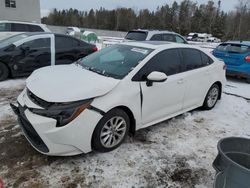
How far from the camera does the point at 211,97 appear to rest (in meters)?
5.29

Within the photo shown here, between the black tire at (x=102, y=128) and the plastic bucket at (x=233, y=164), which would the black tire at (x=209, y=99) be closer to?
the black tire at (x=102, y=128)

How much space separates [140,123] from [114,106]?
0.68 meters

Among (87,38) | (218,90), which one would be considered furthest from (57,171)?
(87,38)

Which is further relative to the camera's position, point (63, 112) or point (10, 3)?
point (10, 3)

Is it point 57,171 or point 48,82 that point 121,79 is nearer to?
point 48,82

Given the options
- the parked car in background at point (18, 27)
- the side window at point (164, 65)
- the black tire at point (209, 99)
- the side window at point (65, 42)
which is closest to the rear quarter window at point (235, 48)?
the black tire at point (209, 99)

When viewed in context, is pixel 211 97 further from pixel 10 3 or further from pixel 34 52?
pixel 10 3

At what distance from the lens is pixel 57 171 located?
2984 mm

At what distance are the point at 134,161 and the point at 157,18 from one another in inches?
2578

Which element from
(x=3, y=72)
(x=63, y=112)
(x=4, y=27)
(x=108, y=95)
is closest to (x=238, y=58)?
(x=108, y=95)

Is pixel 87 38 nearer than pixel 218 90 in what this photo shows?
No

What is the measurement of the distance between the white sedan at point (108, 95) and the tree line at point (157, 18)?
59.5m

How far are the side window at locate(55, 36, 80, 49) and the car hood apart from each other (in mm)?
3926

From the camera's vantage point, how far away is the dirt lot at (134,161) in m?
2.88
